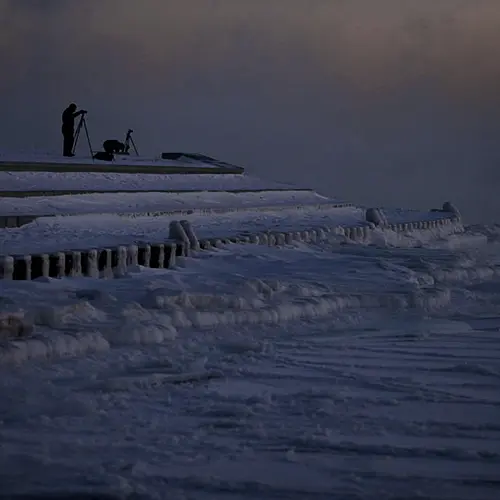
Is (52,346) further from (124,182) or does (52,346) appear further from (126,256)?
(124,182)

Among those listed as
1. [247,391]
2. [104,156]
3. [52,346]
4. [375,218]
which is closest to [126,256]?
[52,346]

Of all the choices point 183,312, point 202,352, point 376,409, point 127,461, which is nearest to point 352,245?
point 183,312

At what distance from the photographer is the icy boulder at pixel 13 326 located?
6.65 metres

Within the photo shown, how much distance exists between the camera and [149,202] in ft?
65.2

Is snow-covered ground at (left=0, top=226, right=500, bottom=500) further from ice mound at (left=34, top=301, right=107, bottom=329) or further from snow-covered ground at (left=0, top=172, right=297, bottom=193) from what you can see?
snow-covered ground at (left=0, top=172, right=297, bottom=193)

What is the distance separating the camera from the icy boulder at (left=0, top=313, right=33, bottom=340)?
21.8 feet

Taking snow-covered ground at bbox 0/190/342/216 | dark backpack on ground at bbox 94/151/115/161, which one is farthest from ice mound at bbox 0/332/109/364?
dark backpack on ground at bbox 94/151/115/161

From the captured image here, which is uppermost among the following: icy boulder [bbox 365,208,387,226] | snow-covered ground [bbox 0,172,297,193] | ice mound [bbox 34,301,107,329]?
snow-covered ground [bbox 0,172,297,193]

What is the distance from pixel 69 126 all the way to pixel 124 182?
2.61 metres

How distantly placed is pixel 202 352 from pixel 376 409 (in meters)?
1.97

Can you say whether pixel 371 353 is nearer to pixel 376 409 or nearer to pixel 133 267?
pixel 376 409

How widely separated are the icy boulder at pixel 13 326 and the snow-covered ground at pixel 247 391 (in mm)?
179

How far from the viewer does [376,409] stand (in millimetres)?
5320

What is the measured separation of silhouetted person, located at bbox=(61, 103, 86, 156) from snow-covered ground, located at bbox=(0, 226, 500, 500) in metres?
12.4
